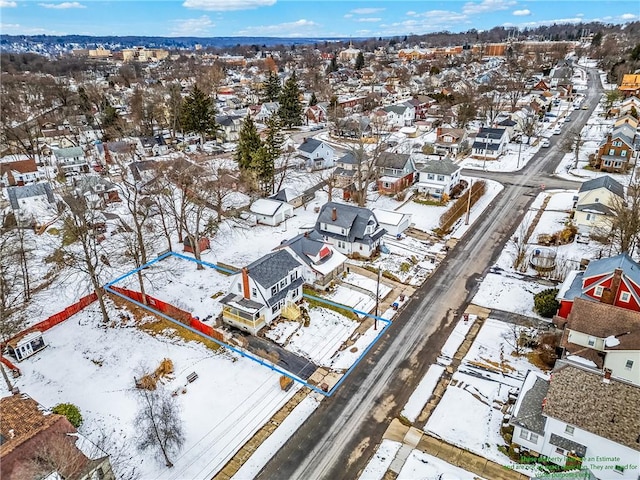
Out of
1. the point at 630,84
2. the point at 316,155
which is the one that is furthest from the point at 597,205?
the point at 630,84

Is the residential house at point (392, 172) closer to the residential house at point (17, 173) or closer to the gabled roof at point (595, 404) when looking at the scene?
the gabled roof at point (595, 404)

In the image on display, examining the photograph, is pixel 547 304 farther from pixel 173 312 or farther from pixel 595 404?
pixel 173 312

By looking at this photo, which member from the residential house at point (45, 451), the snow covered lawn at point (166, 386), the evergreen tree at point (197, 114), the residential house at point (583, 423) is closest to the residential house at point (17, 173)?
the evergreen tree at point (197, 114)

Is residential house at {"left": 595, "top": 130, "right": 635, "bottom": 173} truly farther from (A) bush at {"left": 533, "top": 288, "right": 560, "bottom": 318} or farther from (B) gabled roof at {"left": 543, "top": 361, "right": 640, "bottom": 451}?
(B) gabled roof at {"left": 543, "top": 361, "right": 640, "bottom": 451}

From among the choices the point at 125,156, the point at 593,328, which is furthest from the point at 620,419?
the point at 125,156

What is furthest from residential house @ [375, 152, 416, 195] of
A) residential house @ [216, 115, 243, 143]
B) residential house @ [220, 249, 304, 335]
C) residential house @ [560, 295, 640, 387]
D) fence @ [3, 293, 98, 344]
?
residential house @ [216, 115, 243, 143]
